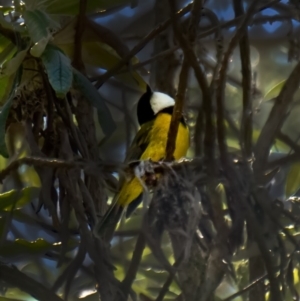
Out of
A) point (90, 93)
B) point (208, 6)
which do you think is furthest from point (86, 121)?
point (208, 6)

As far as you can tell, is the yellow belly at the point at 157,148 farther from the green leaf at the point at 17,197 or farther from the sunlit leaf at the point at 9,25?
the sunlit leaf at the point at 9,25

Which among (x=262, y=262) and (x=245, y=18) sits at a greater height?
(x=245, y=18)

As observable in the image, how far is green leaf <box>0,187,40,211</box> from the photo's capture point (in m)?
1.16

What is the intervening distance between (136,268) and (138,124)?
0.52 meters

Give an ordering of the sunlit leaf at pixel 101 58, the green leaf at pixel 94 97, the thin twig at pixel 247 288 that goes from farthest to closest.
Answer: the sunlit leaf at pixel 101 58
the green leaf at pixel 94 97
the thin twig at pixel 247 288

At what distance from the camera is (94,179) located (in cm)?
115

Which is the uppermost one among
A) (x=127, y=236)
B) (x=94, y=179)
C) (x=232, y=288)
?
(x=94, y=179)

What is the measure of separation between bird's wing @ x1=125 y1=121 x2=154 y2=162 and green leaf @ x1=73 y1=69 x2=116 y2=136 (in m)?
0.09

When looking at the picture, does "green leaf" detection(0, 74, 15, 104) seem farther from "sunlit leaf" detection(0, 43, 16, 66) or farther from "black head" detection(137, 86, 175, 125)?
"black head" detection(137, 86, 175, 125)

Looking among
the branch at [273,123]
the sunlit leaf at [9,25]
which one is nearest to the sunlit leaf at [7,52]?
the sunlit leaf at [9,25]

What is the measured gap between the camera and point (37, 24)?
99 centimetres

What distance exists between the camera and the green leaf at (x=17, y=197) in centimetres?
116

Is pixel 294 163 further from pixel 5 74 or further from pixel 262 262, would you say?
pixel 5 74

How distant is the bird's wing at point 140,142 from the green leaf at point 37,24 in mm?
324
